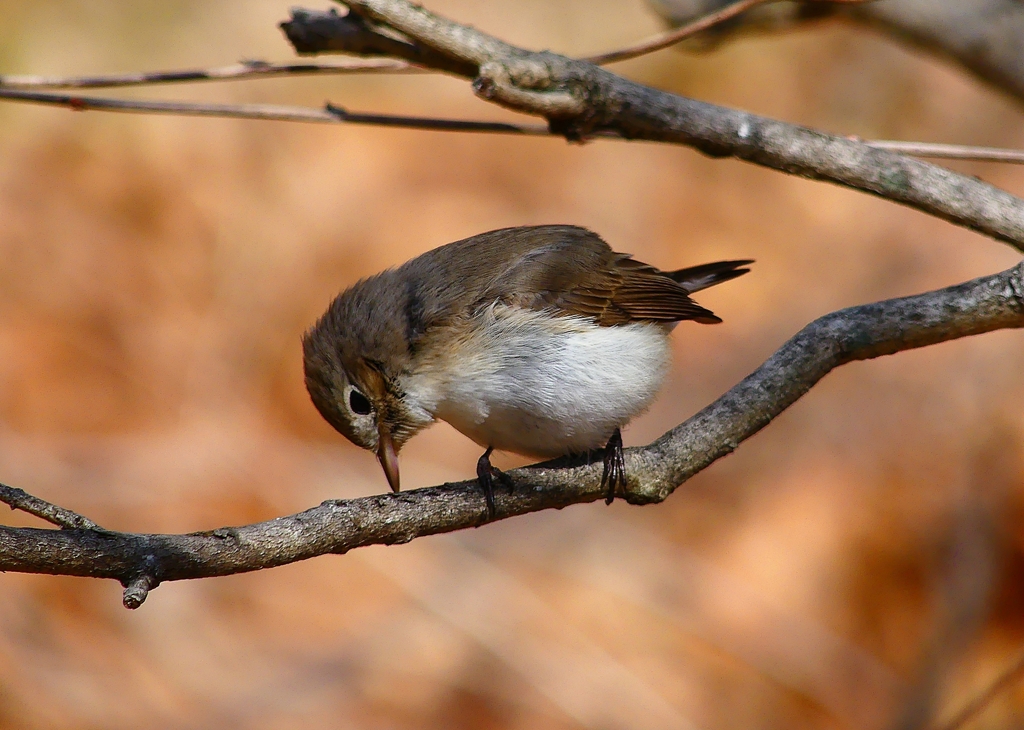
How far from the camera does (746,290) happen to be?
789 centimetres

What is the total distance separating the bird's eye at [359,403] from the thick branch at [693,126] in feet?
3.74

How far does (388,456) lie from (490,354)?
0.53m

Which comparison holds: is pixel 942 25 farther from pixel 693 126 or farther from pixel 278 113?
pixel 278 113

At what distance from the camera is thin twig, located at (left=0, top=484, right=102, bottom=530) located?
5.77 ft

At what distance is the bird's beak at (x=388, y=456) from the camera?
3.32 meters

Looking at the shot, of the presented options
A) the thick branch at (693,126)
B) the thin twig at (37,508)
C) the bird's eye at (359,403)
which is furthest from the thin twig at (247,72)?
the thin twig at (37,508)

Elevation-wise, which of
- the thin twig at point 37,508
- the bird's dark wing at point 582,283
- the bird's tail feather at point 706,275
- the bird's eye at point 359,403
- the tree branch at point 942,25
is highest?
the tree branch at point 942,25

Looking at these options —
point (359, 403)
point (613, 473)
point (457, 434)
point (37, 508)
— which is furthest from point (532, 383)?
point (457, 434)

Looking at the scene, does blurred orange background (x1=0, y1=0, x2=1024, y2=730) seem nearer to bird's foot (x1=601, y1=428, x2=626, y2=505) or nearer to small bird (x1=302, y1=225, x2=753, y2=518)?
small bird (x1=302, y1=225, x2=753, y2=518)

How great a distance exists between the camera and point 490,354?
318 centimetres

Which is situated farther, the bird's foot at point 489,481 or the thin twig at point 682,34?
the thin twig at point 682,34

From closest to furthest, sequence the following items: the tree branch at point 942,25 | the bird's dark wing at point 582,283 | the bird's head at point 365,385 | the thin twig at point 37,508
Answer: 1. the thin twig at point 37,508
2. the bird's head at point 365,385
3. the bird's dark wing at point 582,283
4. the tree branch at point 942,25

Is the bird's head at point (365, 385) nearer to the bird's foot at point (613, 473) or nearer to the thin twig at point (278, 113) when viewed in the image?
the thin twig at point (278, 113)

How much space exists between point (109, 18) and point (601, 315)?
664cm
